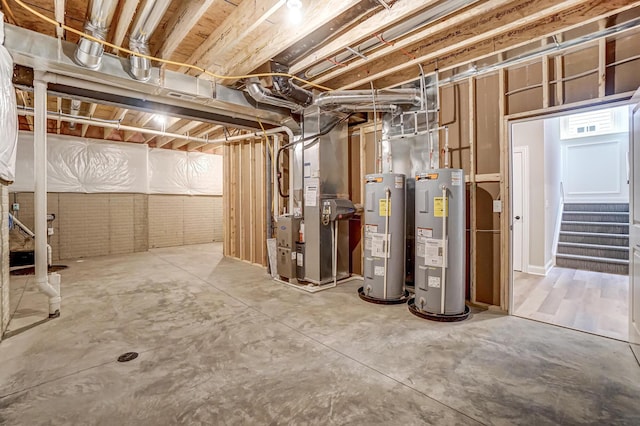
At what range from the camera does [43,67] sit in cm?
268

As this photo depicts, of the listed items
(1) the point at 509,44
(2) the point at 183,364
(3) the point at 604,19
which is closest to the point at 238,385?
(2) the point at 183,364

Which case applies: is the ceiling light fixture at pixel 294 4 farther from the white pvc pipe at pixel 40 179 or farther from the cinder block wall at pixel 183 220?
the cinder block wall at pixel 183 220

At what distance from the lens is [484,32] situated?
274cm

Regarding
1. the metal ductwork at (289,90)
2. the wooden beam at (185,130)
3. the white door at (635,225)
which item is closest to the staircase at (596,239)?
Result: the white door at (635,225)

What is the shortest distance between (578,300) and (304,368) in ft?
11.7

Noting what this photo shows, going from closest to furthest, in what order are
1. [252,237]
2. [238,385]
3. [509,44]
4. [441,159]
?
[238,385]
[509,44]
[441,159]
[252,237]

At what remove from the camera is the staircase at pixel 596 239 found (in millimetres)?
5031

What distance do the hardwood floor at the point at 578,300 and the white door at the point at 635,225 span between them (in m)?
0.44

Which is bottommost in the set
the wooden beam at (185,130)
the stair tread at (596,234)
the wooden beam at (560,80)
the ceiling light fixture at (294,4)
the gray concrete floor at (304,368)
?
the gray concrete floor at (304,368)

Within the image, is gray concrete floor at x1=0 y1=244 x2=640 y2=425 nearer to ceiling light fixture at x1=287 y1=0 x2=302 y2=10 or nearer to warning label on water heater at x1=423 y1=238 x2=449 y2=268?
warning label on water heater at x1=423 y1=238 x2=449 y2=268

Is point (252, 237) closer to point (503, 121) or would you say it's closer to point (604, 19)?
point (503, 121)

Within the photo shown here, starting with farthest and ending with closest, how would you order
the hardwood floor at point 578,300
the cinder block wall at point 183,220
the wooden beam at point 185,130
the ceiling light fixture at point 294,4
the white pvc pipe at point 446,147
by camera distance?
the cinder block wall at point 183,220 < the wooden beam at point 185,130 < the white pvc pipe at point 446,147 < the hardwood floor at point 578,300 < the ceiling light fixture at point 294,4

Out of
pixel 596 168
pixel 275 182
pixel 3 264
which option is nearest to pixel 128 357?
pixel 3 264

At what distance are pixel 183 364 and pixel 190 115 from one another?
10.4ft
